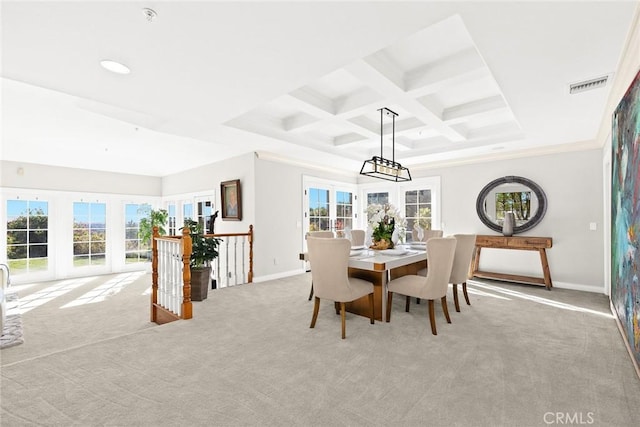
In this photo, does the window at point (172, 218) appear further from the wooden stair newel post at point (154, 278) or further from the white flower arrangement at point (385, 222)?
the white flower arrangement at point (385, 222)

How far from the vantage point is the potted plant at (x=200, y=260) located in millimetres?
3969

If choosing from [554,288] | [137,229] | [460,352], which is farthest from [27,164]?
[554,288]

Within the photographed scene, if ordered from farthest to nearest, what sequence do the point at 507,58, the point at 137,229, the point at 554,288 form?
the point at 137,229, the point at 554,288, the point at 507,58

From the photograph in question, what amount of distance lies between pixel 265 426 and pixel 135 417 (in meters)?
0.73

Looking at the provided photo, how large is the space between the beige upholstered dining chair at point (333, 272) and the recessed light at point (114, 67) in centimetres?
204

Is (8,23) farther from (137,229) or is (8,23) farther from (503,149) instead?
(137,229)

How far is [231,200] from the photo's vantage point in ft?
18.0

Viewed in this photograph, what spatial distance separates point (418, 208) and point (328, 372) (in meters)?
4.79

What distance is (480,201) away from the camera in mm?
5340

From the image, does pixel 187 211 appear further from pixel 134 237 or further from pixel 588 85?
pixel 588 85

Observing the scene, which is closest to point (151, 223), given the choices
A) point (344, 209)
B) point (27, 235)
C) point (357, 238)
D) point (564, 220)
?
point (27, 235)

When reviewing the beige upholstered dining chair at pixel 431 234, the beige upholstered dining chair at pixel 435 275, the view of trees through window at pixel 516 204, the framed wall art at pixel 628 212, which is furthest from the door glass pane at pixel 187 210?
the framed wall art at pixel 628 212

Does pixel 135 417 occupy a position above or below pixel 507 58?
below

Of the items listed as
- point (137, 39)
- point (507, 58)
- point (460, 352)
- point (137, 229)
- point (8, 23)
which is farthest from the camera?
point (137, 229)
